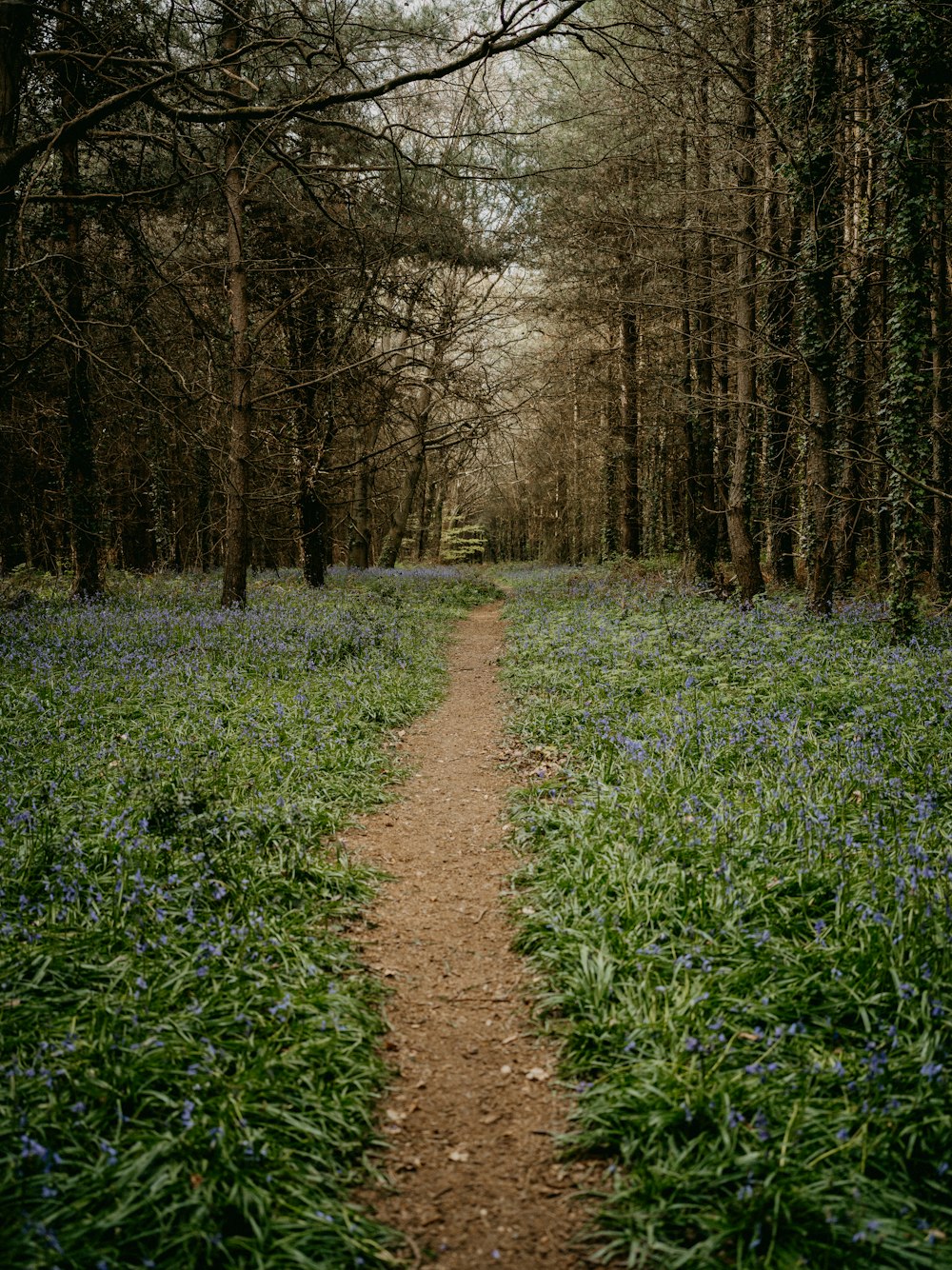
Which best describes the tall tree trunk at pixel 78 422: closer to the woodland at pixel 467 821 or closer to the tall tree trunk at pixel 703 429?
the woodland at pixel 467 821

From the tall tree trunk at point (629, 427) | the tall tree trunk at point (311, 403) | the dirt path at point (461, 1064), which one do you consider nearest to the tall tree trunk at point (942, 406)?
the tall tree trunk at point (629, 427)

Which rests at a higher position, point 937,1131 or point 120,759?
point 120,759

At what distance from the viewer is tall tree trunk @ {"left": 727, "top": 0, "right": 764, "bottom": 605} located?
11734 mm

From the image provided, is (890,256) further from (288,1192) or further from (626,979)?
(288,1192)

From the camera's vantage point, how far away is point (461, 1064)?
10.6 ft

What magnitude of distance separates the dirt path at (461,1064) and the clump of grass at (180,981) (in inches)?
7.5

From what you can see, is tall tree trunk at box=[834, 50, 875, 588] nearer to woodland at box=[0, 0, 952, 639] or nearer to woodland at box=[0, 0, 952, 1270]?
woodland at box=[0, 0, 952, 639]

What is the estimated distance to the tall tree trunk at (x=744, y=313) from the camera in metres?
11.7

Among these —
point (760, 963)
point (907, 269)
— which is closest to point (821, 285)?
point (907, 269)

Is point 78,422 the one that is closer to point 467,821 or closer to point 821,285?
point 467,821

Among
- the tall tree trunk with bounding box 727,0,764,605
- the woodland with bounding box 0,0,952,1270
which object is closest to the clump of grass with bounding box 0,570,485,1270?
the woodland with bounding box 0,0,952,1270

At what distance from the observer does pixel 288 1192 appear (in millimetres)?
2387

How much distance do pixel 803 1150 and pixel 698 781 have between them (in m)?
2.91

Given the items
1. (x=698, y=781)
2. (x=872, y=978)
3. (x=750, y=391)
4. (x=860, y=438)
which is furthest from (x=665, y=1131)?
(x=860, y=438)
